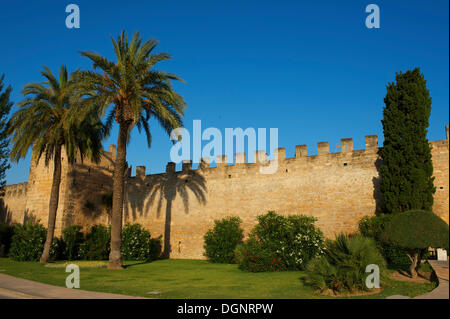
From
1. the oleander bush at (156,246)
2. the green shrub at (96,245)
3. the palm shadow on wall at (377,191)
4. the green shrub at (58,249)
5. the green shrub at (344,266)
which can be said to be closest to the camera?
the green shrub at (344,266)

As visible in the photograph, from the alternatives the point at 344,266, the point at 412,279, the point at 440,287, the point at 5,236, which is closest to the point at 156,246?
the point at 5,236

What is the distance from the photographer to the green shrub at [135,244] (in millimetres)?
21000

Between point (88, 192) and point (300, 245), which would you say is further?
point (88, 192)

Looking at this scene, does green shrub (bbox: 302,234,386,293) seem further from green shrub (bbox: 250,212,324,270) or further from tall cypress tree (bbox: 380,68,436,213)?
tall cypress tree (bbox: 380,68,436,213)

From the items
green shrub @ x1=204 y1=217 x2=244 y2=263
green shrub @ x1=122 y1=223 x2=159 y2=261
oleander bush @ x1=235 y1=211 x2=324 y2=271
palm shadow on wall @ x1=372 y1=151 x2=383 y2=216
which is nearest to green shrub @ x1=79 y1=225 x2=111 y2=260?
green shrub @ x1=122 y1=223 x2=159 y2=261

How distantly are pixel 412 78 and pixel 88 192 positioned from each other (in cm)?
1943

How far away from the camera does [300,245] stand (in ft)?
49.3

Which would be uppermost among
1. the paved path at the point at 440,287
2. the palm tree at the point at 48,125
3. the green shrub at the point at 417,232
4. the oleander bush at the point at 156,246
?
the palm tree at the point at 48,125

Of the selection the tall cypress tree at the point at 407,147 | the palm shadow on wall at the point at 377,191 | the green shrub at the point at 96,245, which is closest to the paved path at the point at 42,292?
the tall cypress tree at the point at 407,147

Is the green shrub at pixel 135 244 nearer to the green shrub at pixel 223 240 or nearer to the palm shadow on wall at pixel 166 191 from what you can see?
the palm shadow on wall at pixel 166 191

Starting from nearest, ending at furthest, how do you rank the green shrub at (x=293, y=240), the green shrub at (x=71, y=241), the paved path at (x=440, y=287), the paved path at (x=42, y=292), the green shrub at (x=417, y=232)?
the paved path at (x=440, y=287), the paved path at (x=42, y=292), the green shrub at (x=417, y=232), the green shrub at (x=293, y=240), the green shrub at (x=71, y=241)

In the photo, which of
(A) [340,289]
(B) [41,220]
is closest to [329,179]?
(A) [340,289]

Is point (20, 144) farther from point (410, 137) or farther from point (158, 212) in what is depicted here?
point (410, 137)

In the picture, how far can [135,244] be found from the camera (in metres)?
21.1
